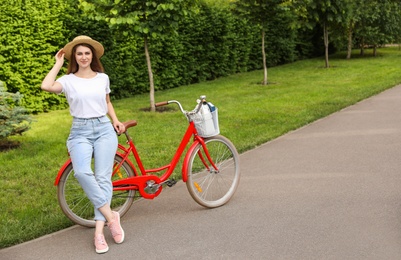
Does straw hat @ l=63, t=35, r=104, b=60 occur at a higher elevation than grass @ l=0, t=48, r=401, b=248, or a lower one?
higher

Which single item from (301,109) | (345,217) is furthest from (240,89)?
(345,217)

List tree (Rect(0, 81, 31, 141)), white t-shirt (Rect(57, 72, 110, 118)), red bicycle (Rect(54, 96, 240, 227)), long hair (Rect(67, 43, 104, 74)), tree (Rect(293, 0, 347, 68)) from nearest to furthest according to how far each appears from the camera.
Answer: white t-shirt (Rect(57, 72, 110, 118)) → long hair (Rect(67, 43, 104, 74)) → red bicycle (Rect(54, 96, 240, 227)) → tree (Rect(0, 81, 31, 141)) → tree (Rect(293, 0, 347, 68))

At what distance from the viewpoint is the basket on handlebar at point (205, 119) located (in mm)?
5207

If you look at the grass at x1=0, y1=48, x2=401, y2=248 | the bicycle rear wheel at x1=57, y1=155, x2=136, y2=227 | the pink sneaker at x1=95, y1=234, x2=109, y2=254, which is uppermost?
the bicycle rear wheel at x1=57, y1=155, x2=136, y2=227

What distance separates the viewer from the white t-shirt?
4648mm

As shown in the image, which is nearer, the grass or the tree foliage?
the grass

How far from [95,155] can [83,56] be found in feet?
2.70

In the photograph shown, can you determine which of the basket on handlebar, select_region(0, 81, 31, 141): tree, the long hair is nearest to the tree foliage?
select_region(0, 81, 31, 141): tree

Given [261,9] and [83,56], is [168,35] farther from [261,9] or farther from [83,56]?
[83,56]

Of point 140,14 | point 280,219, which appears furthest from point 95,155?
point 140,14

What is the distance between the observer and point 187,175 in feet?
16.9

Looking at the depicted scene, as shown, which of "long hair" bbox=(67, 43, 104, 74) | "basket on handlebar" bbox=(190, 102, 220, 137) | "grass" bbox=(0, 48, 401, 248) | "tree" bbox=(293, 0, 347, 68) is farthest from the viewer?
"tree" bbox=(293, 0, 347, 68)

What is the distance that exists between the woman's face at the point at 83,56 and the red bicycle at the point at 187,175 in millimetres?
650

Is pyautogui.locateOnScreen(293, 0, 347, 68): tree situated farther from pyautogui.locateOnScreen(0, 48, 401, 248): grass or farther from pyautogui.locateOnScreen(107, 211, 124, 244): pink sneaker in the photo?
pyautogui.locateOnScreen(107, 211, 124, 244): pink sneaker
